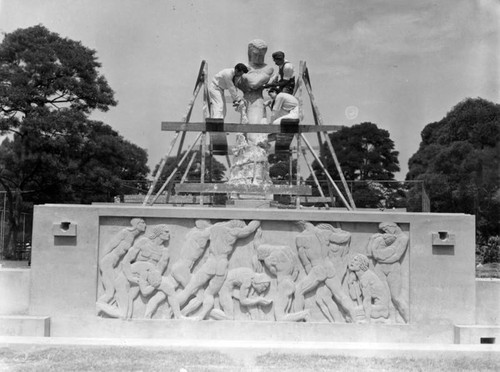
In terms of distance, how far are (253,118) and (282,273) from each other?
455 cm

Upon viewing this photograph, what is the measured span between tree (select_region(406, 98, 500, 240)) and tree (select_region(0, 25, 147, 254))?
14133mm

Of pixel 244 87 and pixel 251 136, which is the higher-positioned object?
A: pixel 244 87

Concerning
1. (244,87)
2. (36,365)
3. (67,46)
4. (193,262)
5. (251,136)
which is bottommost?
(36,365)

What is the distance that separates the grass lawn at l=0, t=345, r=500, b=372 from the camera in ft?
23.1

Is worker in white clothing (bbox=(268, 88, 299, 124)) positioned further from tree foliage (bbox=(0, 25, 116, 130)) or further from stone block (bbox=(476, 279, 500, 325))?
tree foliage (bbox=(0, 25, 116, 130))

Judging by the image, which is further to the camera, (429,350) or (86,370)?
(429,350)

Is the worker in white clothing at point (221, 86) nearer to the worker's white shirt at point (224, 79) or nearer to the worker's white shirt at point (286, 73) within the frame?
the worker's white shirt at point (224, 79)

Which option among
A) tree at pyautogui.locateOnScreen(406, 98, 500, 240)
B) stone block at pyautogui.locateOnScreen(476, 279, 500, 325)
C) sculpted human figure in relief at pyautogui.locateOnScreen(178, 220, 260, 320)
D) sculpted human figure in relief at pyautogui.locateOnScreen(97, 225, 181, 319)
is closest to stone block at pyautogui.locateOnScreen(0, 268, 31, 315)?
sculpted human figure in relief at pyautogui.locateOnScreen(97, 225, 181, 319)

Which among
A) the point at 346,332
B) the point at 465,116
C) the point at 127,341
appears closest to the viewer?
the point at 127,341

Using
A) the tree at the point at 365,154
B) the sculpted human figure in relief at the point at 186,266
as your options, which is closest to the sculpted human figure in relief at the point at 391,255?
the sculpted human figure in relief at the point at 186,266

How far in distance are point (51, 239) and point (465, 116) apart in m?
24.9

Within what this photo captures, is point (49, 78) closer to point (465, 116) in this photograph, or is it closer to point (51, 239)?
point (51, 239)

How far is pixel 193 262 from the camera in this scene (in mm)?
9484

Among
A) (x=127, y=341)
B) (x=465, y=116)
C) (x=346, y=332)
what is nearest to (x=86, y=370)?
(x=127, y=341)
